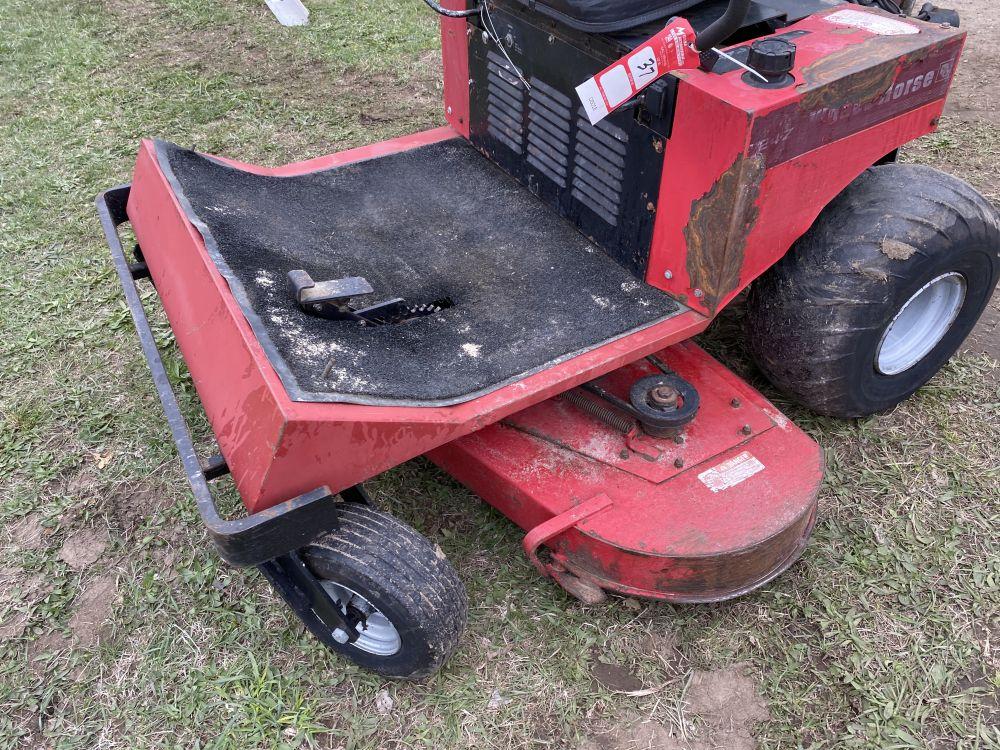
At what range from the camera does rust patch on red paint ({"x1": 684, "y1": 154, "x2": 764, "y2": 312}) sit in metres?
1.92

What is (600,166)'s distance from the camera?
7.62ft

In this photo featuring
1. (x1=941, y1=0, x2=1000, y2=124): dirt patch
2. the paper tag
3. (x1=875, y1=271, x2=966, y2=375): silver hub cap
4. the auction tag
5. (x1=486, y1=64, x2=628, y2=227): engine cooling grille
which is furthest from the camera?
(x1=941, y1=0, x2=1000, y2=124): dirt patch

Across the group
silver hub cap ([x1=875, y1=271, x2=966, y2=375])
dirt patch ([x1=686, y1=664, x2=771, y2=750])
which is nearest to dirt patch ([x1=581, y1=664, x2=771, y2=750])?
dirt patch ([x1=686, y1=664, x2=771, y2=750])

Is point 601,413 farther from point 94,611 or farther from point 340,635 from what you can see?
point 94,611

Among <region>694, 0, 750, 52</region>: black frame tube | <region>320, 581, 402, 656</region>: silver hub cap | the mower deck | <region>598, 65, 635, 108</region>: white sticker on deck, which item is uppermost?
<region>694, 0, 750, 52</region>: black frame tube

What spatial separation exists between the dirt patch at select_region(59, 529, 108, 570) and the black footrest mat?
95 cm

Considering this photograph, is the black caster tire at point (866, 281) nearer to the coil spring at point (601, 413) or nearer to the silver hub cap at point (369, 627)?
the coil spring at point (601, 413)

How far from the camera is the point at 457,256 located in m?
2.50

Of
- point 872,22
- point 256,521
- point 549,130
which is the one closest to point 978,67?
point 872,22

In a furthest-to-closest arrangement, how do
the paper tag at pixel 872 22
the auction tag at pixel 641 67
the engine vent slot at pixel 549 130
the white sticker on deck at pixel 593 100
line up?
the engine vent slot at pixel 549 130, the paper tag at pixel 872 22, the white sticker on deck at pixel 593 100, the auction tag at pixel 641 67

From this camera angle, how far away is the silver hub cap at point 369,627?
1.98 m

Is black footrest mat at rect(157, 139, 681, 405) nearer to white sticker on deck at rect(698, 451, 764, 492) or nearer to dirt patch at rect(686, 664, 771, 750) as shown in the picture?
white sticker on deck at rect(698, 451, 764, 492)

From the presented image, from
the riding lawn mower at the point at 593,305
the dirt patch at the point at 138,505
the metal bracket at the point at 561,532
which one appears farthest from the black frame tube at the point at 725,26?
the dirt patch at the point at 138,505

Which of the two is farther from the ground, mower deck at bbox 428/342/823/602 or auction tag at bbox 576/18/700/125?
auction tag at bbox 576/18/700/125
